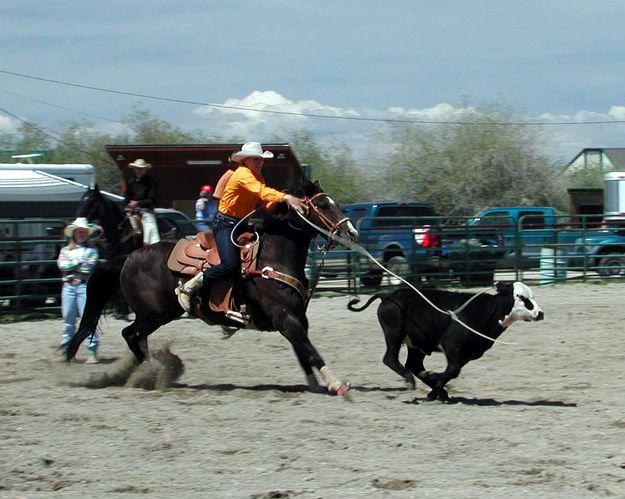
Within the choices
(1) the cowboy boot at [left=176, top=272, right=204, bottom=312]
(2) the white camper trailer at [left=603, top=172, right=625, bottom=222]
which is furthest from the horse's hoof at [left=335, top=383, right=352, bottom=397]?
(2) the white camper trailer at [left=603, top=172, right=625, bottom=222]

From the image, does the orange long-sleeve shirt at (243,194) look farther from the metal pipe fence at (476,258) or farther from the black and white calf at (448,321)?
the metal pipe fence at (476,258)

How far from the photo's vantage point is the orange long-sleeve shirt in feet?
26.9

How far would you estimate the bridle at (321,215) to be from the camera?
8.14 metres

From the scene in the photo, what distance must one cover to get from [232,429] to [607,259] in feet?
45.8

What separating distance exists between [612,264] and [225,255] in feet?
41.5

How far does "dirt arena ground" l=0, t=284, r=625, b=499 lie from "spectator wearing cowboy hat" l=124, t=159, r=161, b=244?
151 cm

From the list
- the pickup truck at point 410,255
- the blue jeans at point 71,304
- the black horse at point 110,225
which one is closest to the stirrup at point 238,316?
the blue jeans at point 71,304

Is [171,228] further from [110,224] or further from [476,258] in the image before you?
[476,258]

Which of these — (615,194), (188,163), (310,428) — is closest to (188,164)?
(188,163)

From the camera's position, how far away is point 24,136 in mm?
47281

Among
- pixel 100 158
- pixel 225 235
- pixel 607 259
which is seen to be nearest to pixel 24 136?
pixel 100 158

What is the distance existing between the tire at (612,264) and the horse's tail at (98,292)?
11822 mm

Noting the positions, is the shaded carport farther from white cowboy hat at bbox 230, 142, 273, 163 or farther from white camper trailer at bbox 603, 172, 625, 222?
white cowboy hat at bbox 230, 142, 273, 163

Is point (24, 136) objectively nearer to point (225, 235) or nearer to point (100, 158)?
point (100, 158)
